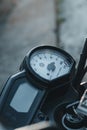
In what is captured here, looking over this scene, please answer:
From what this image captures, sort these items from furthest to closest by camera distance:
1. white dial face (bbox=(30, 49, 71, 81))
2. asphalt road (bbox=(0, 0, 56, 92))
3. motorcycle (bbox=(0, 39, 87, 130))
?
1. asphalt road (bbox=(0, 0, 56, 92))
2. white dial face (bbox=(30, 49, 71, 81))
3. motorcycle (bbox=(0, 39, 87, 130))

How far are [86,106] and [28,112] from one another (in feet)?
0.66

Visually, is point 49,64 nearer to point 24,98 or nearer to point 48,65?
point 48,65

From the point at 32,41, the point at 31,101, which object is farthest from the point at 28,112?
the point at 32,41

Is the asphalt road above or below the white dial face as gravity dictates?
below

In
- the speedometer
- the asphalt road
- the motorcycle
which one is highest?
the speedometer

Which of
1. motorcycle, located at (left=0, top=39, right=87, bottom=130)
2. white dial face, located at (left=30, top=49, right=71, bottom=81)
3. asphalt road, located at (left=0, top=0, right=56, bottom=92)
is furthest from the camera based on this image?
asphalt road, located at (left=0, top=0, right=56, bottom=92)

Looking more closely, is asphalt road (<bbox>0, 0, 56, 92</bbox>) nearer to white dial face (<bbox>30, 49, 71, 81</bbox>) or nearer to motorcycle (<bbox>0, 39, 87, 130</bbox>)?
white dial face (<bbox>30, 49, 71, 81</bbox>)

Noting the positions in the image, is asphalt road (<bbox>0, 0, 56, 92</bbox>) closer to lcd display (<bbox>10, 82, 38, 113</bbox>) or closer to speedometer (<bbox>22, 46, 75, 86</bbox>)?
speedometer (<bbox>22, 46, 75, 86</bbox>)

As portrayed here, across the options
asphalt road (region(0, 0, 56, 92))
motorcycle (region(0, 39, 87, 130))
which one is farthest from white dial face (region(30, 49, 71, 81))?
asphalt road (region(0, 0, 56, 92))

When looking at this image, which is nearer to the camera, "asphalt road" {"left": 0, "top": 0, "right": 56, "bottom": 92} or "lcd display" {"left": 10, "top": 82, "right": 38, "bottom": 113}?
"lcd display" {"left": 10, "top": 82, "right": 38, "bottom": 113}

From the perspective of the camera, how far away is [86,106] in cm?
165

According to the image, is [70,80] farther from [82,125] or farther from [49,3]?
[49,3]

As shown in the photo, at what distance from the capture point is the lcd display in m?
1.76

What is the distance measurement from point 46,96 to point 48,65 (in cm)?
19
